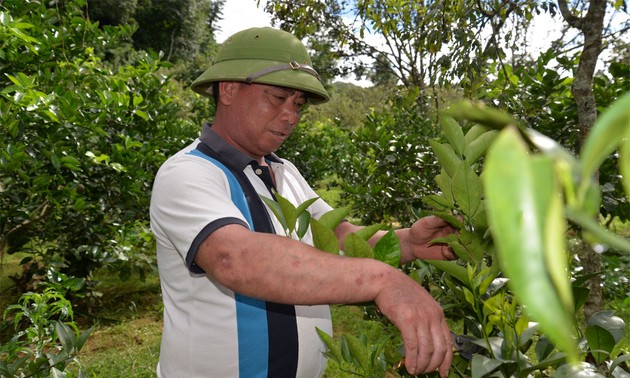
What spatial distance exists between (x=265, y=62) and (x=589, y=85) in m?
1.41

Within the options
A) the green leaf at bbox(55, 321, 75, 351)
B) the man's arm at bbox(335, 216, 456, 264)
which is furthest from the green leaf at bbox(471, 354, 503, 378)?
the green leaf at bbox(55, 321, 75, 351)

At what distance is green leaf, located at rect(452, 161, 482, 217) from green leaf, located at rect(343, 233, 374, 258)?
0.63 feet

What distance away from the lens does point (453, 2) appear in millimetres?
3395

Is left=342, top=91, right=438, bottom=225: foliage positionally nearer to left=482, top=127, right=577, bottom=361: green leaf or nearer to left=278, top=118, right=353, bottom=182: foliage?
left=482, top=127, right=577, bottom=361: green leaf

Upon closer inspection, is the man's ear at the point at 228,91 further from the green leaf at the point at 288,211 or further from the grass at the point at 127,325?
the grass at the point at 127,325

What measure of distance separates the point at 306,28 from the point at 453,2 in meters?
3.29

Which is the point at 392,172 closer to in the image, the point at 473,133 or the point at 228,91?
the point at 228,91

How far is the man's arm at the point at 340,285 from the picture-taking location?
0.86 metres

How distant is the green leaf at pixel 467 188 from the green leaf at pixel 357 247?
0.63ft

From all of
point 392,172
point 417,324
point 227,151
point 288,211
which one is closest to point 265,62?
point 227,151

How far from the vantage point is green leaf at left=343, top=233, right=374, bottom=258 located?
957 millimetres

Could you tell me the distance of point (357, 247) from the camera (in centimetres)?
97

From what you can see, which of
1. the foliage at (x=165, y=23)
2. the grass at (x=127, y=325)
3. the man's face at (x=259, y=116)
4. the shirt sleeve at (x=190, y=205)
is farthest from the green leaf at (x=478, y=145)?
the foliage at (x=165, y=23)

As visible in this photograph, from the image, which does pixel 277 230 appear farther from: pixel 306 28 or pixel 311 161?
pixel 311 161
